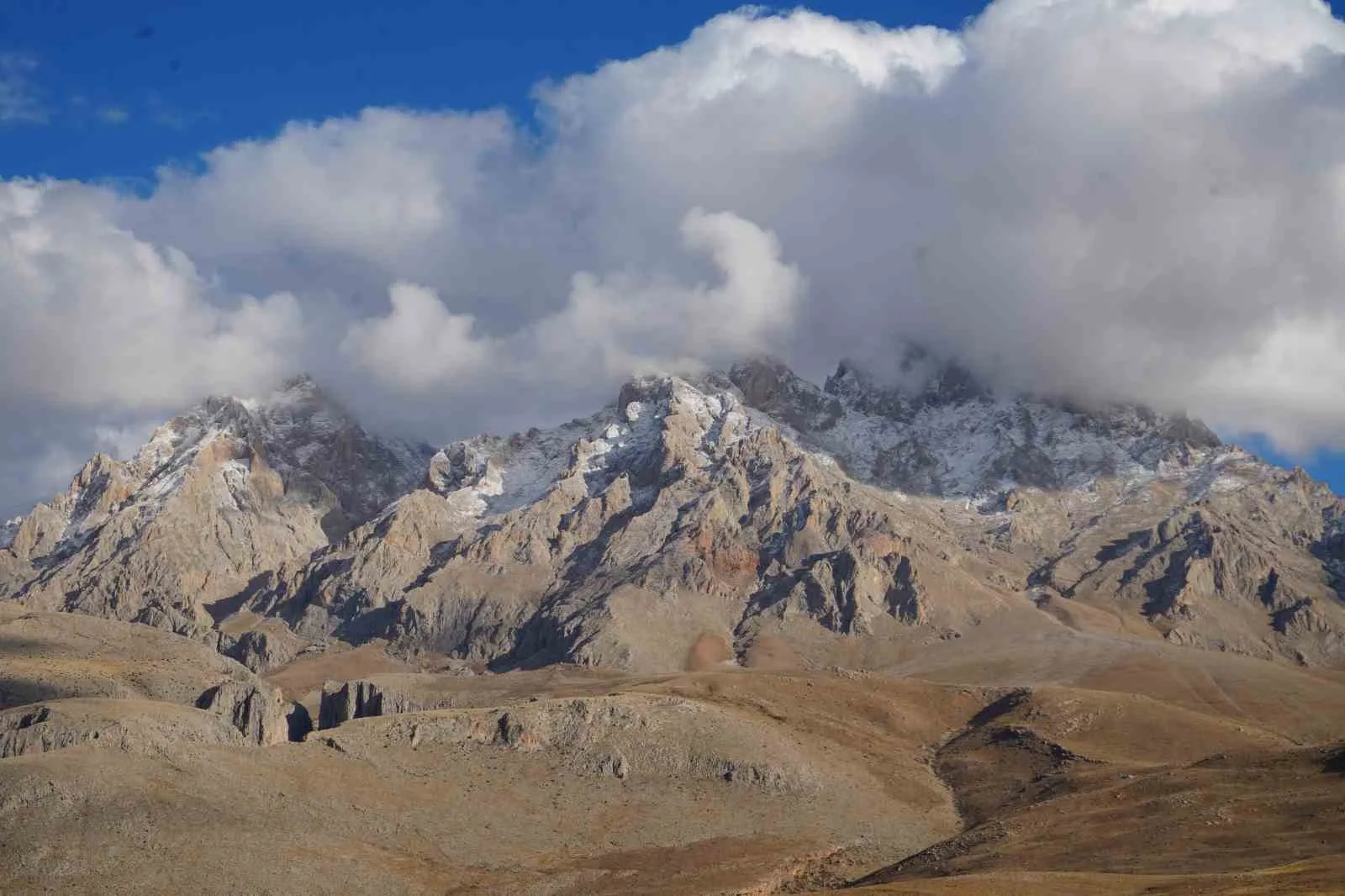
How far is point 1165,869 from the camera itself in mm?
178625

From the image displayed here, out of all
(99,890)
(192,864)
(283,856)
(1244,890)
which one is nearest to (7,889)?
(99,890)

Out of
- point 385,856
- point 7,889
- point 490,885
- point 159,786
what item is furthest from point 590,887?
point 7,889

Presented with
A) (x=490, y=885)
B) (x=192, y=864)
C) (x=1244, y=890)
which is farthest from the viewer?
(x=490, y=885)

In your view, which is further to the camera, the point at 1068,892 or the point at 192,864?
the point at 192,864

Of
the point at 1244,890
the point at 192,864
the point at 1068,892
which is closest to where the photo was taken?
the point at 1244,890

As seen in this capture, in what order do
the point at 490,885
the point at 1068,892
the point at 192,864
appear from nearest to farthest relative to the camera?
the point at 1068,892
the point at 192,864
the point at 490,885

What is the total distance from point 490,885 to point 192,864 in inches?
1468

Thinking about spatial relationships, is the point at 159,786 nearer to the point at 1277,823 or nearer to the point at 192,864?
the point at 192,864

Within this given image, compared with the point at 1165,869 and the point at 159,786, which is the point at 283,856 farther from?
the point at 1165,869

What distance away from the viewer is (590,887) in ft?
641

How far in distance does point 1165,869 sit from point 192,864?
382ft

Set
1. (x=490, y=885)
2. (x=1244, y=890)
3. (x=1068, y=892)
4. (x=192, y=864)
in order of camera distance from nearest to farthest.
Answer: (x=1244, y=890), (x=1068, y=892), (x=192, y=864), (x=490, y=885)

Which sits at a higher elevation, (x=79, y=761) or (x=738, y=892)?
(x=79, y=761)

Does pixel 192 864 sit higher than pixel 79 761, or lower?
lower
